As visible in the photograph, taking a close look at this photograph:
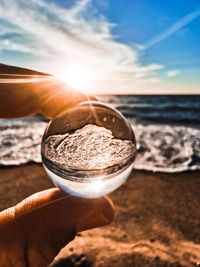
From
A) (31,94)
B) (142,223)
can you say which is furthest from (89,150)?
(142,223)

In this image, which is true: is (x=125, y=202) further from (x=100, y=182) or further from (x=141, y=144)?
(x=141, y=144)

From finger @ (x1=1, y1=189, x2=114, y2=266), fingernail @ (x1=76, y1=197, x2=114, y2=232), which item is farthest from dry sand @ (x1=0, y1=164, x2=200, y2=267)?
finger @ (x1=1, y1=189, x2=114, y2=266)

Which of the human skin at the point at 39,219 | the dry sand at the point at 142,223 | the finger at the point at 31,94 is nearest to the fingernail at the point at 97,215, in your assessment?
the human skin at the point at 39,219

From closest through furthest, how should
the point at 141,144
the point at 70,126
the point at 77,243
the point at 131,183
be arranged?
the point at 70,126 < the point at 77,243 < the point at 131,183 < the point at 141,144

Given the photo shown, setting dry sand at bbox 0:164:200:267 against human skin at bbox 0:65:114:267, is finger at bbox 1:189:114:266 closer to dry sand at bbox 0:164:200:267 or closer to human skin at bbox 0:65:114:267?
human skin at bbox 0:65:114:267

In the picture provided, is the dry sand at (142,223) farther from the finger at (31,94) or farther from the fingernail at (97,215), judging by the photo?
the finger at (31,94)

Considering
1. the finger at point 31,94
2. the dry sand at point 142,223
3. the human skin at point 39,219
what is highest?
the finger at point 31,94

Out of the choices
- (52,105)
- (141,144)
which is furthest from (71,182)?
(141,144)
